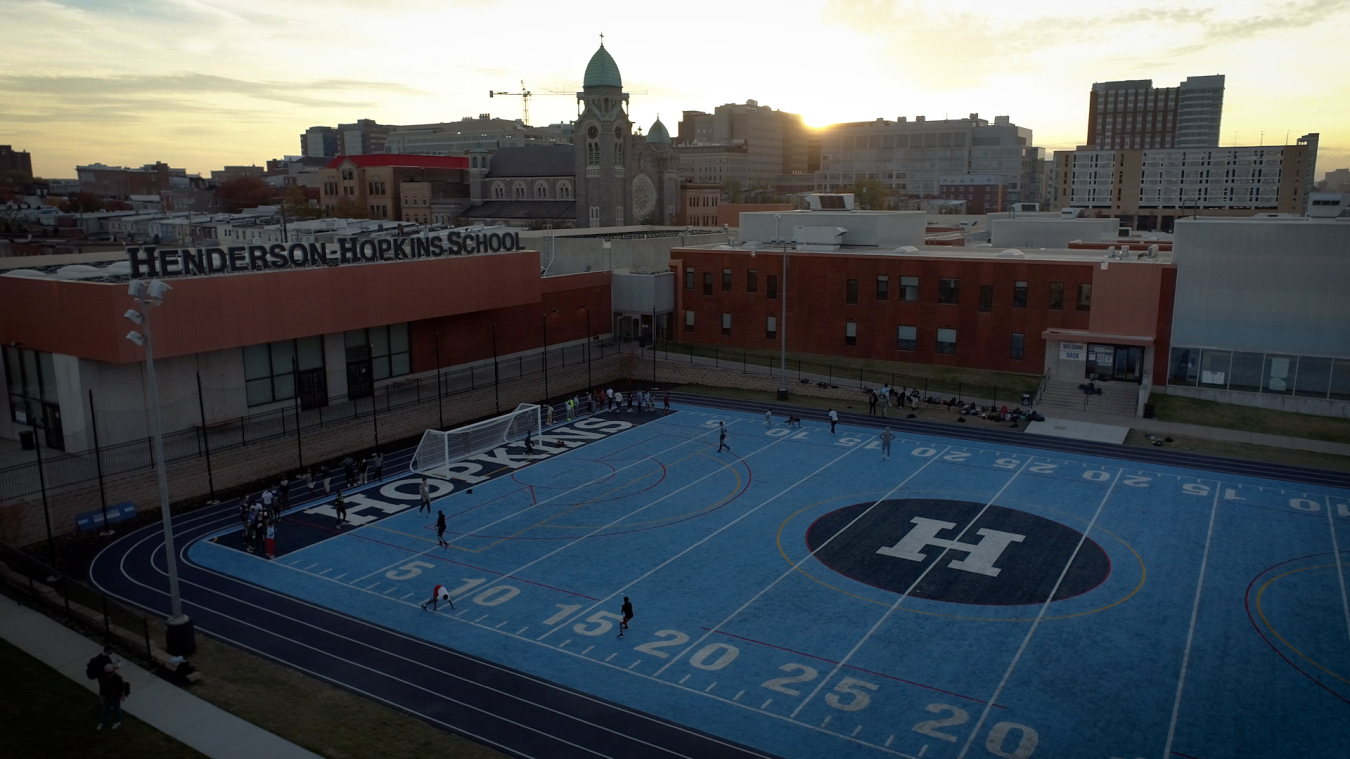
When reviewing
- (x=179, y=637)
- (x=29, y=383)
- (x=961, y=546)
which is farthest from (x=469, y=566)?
(x=29, y=383)

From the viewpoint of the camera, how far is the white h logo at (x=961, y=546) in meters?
33.3

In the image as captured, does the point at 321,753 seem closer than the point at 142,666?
Yes

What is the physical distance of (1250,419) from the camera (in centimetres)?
5281

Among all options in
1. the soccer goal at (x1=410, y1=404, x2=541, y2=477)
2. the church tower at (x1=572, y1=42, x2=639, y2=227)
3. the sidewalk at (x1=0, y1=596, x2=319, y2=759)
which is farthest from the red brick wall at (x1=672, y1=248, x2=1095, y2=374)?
the church tower at (x1=572, y1=42, x2=639, y2=227)

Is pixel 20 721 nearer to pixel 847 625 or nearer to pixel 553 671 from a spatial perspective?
pixel 553 671

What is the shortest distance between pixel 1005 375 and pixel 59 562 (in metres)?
54.3

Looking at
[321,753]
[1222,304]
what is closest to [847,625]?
[321,753]

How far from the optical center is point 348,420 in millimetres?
48375

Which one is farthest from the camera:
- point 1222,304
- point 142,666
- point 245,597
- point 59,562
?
point 1222,304

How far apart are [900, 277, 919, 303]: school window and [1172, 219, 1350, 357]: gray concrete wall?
16537mm

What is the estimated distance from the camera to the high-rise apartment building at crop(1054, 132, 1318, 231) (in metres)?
183

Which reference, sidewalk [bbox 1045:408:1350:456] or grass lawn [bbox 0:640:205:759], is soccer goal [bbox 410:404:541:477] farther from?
sidewalk [bbox 1045:408:1350:456]

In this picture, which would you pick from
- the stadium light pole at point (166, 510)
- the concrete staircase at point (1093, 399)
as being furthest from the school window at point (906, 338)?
the stadium light pole at point (166, 510)

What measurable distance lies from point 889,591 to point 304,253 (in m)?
35.5
